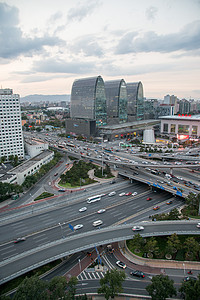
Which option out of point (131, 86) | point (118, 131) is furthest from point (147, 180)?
point (131, 86)

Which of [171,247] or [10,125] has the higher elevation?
[10,125]

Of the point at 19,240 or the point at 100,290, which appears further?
the point at 19,240

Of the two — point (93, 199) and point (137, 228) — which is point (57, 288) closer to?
point (137, 228)

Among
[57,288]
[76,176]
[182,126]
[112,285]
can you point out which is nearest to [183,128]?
[182,126]

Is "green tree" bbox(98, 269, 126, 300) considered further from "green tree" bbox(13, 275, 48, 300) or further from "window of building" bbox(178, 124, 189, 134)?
"window of building" bbox(178, 124, 189, 134)

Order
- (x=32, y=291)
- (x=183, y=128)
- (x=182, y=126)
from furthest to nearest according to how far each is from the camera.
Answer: (x=182, y=126) → (x=183, y=128) → (x=32, y=291)

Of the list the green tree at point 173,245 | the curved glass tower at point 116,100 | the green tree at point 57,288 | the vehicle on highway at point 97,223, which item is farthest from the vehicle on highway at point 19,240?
the curved glass tower at point 116,100
